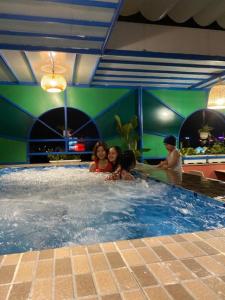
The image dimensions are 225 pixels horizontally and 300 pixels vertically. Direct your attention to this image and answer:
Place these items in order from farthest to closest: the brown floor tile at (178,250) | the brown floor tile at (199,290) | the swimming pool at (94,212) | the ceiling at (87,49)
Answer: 1. the ceiling at (87,49)
2. the swimming pool at (94,212)
3. the brown floor tile at (178,250)
4. the brown floor tile at (199,290)

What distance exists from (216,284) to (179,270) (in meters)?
0.16

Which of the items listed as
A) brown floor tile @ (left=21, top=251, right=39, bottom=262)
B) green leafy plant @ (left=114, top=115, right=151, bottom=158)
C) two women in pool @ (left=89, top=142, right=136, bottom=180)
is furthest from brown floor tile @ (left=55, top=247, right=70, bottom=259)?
green leafy plant @ (left=114, top=115, right=151, bottom=158)

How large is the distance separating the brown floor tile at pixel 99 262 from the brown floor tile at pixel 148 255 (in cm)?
19

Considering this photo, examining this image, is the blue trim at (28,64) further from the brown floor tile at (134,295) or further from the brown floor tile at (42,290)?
the brown floor tile at (134,295)

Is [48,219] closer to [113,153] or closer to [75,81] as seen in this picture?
[113,153]

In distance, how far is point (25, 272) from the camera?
1.12 metres

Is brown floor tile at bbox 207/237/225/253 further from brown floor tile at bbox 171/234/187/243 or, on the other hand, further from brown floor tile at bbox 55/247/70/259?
brown floor tile at bbox 55/247/70/259

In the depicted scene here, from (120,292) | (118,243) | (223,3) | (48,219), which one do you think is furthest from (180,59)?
(120,292)

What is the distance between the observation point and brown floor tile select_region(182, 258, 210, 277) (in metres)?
1.06

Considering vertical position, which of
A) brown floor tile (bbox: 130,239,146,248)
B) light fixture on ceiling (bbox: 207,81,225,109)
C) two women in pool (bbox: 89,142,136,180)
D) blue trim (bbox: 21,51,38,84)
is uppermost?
blue trim (bbox: 21,51,38,84)

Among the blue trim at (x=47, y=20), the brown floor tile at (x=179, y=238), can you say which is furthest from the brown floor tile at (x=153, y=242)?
the blue trim at (x=47, y=20)

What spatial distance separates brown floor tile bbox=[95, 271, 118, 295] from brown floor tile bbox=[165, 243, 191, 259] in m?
0.37

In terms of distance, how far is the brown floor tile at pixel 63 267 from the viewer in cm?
112

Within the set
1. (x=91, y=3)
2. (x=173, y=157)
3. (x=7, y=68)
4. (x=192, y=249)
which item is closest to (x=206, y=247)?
(x=192, y=249)
